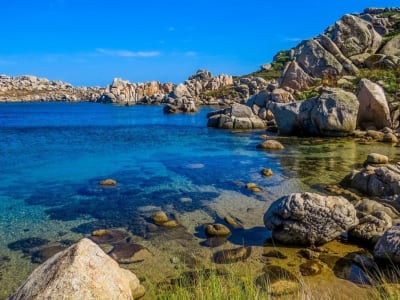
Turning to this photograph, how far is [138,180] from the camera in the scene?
Answer: 21.5 metres

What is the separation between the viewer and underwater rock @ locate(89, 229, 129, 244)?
488 inches

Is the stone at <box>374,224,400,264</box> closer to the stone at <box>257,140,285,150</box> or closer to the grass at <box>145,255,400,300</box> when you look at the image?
the grass at <box>145,255,400,300</box>

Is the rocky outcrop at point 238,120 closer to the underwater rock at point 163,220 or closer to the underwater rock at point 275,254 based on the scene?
the underwater rock at point 163,220

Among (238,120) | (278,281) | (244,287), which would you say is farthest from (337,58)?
(244,287)

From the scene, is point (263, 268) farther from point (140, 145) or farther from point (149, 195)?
point (140, 145)

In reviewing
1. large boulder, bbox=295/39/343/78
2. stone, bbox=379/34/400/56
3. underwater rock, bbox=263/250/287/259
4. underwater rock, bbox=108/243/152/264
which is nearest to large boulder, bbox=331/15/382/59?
stone, bbox=379/34/400/56

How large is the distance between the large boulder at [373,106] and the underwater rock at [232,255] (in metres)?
30.6

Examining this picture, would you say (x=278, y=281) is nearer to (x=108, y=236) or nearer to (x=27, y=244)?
(x=108, y=236)

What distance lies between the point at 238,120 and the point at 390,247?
38.5 m

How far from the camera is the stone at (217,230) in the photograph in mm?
12797

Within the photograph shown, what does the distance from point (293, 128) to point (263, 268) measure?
30345 millimetres

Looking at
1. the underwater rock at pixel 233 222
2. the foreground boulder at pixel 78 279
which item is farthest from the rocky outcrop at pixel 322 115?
the foreground boulder at pixel 78 279

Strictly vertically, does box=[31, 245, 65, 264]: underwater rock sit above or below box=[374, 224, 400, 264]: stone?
below

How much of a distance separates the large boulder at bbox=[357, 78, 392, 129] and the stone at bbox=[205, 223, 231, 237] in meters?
29.5
